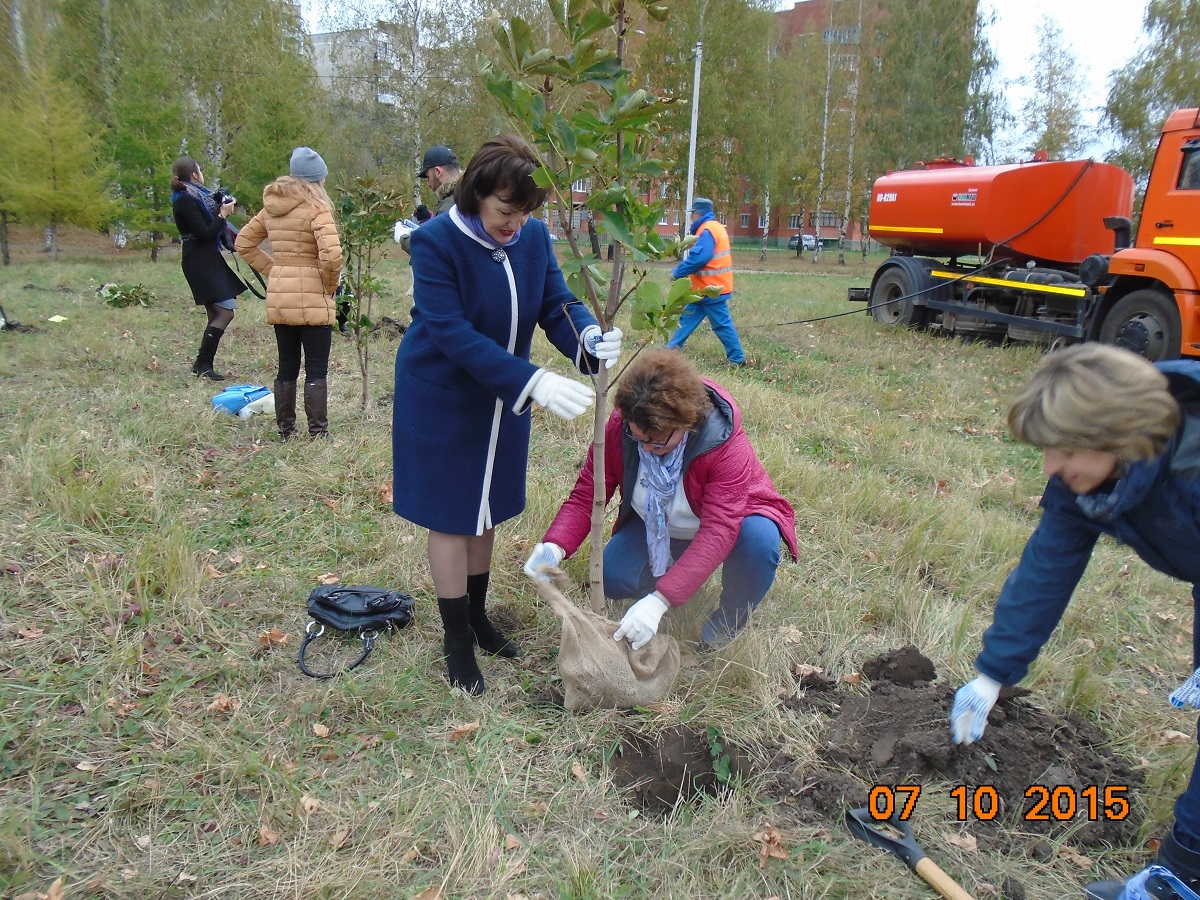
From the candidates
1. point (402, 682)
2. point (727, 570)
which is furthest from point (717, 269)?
point (402, 682)

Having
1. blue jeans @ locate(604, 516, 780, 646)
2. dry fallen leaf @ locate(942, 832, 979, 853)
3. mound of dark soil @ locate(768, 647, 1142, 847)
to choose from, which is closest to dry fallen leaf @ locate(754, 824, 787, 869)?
mound of dark soil @ locate(768, 647, 1142, 847)

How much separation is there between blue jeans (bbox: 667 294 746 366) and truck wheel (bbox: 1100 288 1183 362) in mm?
3512

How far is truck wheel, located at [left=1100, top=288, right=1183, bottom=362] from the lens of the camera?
6715mm

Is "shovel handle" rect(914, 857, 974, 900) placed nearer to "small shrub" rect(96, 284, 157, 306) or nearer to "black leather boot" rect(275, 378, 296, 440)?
"black leather boot" rect(275, 378, 296, 440)

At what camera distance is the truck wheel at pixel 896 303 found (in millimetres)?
10734

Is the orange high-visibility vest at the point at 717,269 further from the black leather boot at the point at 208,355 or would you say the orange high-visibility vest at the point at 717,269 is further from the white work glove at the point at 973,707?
the white work glove at the point at 973,707

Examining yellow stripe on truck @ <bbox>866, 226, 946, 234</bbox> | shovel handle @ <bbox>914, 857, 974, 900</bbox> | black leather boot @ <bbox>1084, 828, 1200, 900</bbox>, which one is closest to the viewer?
black leather boot @ <bbox>1084, 828, 1200, 900</bbox>

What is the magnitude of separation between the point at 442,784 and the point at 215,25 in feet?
76.8

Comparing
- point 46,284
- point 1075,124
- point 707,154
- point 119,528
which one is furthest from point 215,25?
point 1075,124

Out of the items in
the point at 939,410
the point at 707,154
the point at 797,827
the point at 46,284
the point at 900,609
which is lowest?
the point at 797,827

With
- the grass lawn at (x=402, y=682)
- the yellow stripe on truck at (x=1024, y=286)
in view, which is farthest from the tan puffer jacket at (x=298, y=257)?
the yellow stripe on truck at (x=1024, y=286)

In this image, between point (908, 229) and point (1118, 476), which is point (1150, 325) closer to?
point (908, 229)

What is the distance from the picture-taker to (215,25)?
64.9 ft

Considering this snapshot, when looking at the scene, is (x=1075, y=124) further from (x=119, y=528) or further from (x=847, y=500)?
(x=119, y=528)
